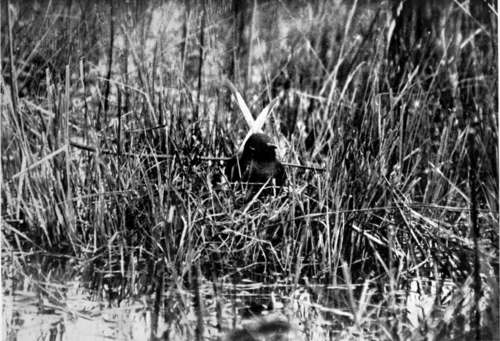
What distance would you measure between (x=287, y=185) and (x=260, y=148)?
0.09m

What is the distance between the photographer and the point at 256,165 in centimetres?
157

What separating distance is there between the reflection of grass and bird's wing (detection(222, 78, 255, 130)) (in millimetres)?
18

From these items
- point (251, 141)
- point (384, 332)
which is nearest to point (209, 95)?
point (251, 141)

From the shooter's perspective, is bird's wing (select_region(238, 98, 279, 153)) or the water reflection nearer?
the water reflection

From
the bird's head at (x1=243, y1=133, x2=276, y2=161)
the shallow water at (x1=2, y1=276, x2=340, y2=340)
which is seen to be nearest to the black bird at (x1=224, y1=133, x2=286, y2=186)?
the bird's head at (x1=243, y1=133, x2=276, y2=161)

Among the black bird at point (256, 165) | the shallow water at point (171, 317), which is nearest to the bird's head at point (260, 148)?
the black bird at point (256, 165)

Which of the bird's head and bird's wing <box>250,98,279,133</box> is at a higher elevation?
bird's wing <box>250,98,279,133</box>

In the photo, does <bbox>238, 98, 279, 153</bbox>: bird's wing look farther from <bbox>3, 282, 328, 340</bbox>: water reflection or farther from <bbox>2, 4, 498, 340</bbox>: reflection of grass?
<bbox>3, 282, 328, 340</bbox>: water reflection

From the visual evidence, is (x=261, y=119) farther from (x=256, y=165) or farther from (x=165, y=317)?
(x=165, y=317)

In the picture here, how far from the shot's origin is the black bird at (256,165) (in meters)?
1.57

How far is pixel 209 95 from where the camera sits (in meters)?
1.60

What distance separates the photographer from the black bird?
157 cm

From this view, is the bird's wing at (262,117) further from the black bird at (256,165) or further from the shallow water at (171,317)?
the shallow water at (171,317)

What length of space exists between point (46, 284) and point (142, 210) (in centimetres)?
25
